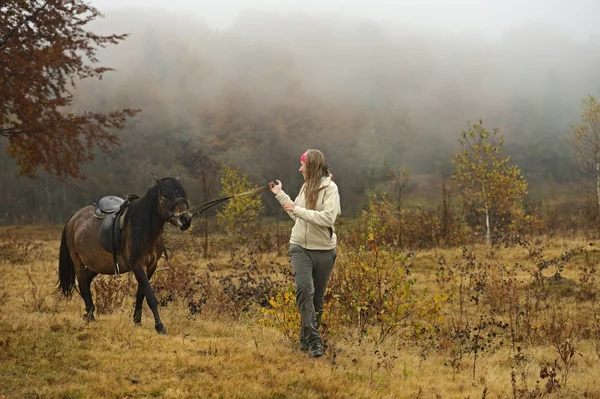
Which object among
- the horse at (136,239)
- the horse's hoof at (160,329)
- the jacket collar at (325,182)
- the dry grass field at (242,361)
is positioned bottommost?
the dry grass field at (242,361)

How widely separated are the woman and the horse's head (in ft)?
4.42

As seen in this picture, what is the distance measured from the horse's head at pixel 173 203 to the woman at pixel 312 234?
1.35m

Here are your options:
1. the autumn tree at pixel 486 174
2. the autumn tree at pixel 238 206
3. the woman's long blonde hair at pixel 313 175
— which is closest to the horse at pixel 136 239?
the woman's long blonde hair at pixel 313 175

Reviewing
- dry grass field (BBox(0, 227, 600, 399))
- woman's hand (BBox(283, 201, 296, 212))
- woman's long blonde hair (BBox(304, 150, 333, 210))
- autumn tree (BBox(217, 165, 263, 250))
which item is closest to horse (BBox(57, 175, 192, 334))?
dry grass field (BBox(0, 227, 600, 399))

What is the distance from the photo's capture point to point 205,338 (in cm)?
629

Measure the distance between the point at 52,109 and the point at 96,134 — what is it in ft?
4.42

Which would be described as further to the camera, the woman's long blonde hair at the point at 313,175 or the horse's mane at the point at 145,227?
the horse's mane at the point at 145,227

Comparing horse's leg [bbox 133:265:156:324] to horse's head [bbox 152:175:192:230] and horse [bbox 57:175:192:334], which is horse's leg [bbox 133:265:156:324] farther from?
horse's head [bbox 152:175:192:230]

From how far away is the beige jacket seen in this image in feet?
17.1

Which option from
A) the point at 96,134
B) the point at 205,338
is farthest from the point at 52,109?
the point at 205,338

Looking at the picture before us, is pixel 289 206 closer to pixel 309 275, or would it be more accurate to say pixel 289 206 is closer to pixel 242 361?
pixel 309 275

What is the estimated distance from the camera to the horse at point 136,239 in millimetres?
6266

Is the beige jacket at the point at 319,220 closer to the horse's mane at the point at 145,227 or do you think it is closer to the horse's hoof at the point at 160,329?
the horse's mane at the point at 145,227

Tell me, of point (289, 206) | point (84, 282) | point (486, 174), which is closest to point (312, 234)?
point (289, 206)
